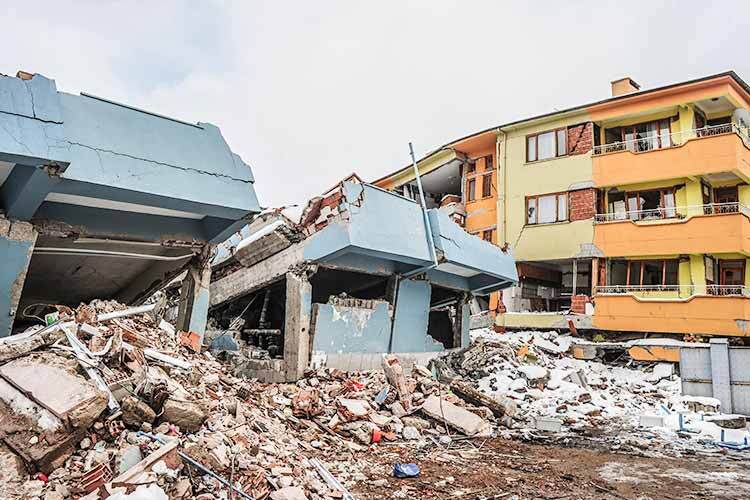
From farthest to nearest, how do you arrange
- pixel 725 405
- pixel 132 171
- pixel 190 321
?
pixel 725 405
pixel 190 321
pixel 132 171

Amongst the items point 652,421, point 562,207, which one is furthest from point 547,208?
point 652,421

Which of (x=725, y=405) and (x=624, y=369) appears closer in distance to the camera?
(x=725, y=405)

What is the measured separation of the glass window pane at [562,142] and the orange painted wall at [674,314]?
6.07 metres

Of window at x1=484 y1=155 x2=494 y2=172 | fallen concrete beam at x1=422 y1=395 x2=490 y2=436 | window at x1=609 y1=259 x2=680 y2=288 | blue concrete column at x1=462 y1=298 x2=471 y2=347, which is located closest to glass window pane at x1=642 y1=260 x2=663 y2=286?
window at x1=609 y1=259 x2=680 y2=288

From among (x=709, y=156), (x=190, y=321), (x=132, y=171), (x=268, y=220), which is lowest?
(x=190, y=321)

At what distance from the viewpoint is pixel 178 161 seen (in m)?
6.58

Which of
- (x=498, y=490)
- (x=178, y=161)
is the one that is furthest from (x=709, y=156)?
(x=178, y=161)

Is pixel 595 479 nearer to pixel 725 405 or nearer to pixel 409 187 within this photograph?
pixel 725 405

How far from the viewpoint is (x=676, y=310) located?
674 inches

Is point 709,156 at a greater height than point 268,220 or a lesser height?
greater

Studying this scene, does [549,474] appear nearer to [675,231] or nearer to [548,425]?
[548,425]

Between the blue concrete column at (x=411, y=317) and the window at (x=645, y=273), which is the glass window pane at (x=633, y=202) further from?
the blue concrete column at (x=411, y=317)

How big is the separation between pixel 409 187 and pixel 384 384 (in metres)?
19.0

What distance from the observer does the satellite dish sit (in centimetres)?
1884
